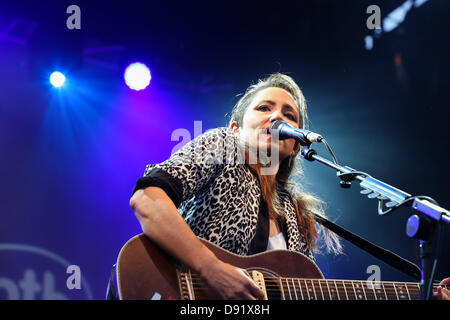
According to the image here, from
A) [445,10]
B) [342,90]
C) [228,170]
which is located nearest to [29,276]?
[228,170]

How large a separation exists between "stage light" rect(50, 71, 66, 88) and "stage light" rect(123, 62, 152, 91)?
0.63 m

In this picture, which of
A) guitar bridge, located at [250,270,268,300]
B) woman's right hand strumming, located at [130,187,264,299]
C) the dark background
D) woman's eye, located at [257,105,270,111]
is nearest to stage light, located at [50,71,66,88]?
the dark background

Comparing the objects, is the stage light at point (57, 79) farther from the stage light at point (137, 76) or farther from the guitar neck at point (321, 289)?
the guitar neck at point (321, 289)

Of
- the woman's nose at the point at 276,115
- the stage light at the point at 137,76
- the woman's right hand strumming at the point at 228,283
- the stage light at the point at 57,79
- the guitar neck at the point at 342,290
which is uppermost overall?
the stage light at the point at 137,76

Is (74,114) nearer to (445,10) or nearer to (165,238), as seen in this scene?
(165,238)

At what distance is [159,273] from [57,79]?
2978 mm

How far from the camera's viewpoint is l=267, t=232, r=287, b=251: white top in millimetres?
2199

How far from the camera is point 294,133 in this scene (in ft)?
6.36

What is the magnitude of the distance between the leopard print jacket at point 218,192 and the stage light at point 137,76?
7.16ft

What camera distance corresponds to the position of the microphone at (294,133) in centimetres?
177

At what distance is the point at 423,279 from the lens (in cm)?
125

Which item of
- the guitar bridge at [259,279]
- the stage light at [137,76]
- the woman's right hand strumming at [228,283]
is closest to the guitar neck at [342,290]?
the guitar bridge at [259,279]

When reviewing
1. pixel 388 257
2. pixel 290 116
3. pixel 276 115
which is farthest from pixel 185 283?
pixel 388 257
